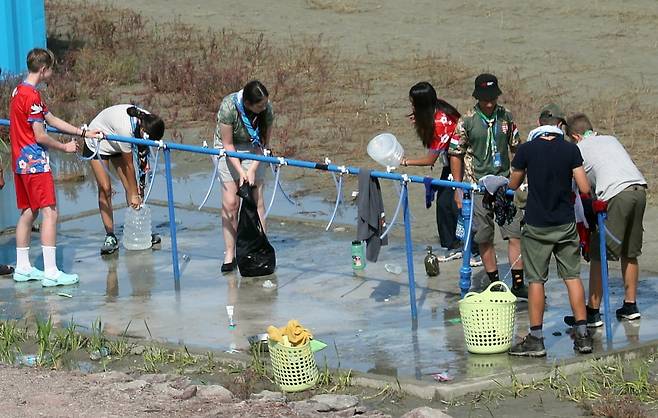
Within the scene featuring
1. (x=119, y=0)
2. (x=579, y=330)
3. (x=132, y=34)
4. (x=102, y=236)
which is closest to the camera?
(x=579, y=330)

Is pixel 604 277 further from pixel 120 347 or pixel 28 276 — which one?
pixel 28 276

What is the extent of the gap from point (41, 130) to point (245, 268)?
1879mm

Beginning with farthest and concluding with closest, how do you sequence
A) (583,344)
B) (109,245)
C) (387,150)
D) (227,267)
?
(109,245) < (227,267) < (387,150) < (583,344)

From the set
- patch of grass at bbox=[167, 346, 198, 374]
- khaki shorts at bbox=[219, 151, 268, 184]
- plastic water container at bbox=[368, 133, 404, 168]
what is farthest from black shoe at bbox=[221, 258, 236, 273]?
patch of grass at bbox=[167, 346, 198, 374]

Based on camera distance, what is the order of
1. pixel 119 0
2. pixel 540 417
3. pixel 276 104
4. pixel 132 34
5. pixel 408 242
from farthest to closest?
1. pixel 119 0
2. pixel 132 34
3. pixel 276 104
4. pixel 408 242
5. pixel 540 417

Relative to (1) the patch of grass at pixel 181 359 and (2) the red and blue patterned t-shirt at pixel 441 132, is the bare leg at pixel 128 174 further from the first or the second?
(1) the patch of grass at pixel 181 359

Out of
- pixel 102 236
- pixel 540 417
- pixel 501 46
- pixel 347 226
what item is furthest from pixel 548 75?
pixel 540 417

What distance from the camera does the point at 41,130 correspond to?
35.5 ft

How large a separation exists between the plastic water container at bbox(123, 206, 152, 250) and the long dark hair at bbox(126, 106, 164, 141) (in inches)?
31.8

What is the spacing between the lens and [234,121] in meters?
11.0

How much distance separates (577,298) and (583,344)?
290 millimetres

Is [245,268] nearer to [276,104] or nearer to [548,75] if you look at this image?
[276,104]

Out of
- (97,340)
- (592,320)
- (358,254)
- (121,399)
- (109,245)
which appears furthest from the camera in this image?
(109,245)

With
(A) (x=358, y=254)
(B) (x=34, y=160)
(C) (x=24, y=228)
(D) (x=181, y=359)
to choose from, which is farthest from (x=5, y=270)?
(D) (x=181, y=359)
